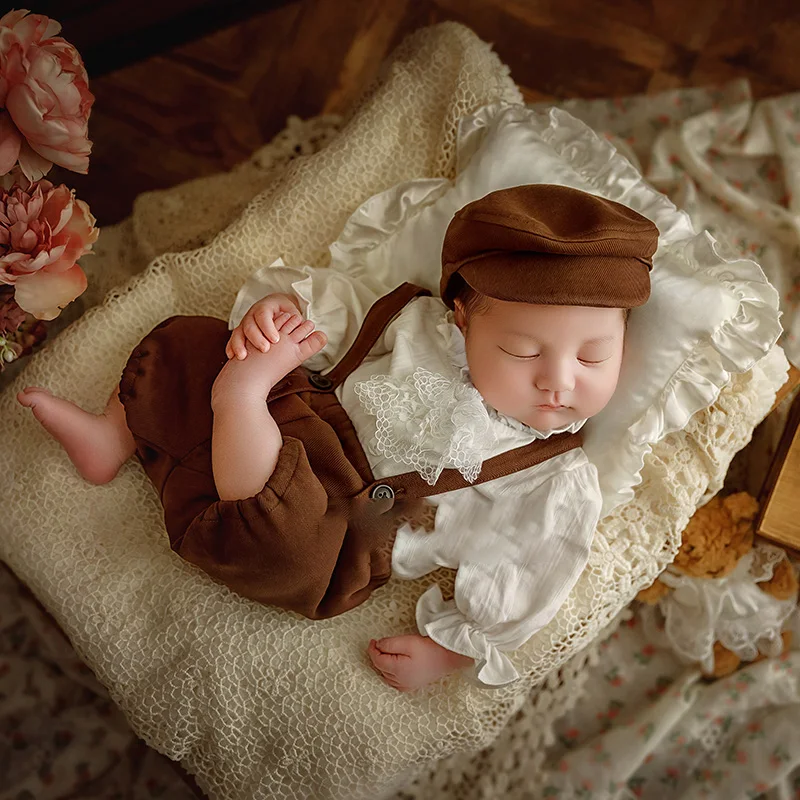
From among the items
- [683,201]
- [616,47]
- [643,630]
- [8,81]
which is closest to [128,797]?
[643,630]

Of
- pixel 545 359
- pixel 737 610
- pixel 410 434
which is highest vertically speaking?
pixel 545 359

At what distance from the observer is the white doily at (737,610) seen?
1.42 m

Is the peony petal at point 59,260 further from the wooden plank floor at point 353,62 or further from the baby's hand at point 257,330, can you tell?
the wooden plank floor at point 353,62

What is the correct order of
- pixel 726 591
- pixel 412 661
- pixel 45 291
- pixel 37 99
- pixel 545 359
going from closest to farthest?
pixel 37 99, pixel 45 291, pixel 545 359, pixel 412 661, pixel 726 591

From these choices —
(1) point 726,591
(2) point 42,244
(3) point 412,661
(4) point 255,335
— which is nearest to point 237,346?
(4) point 255,335

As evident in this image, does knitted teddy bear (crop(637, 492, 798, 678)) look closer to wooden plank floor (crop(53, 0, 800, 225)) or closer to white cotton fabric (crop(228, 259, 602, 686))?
white cotton fabric (crop(228, 259, 602, 686))

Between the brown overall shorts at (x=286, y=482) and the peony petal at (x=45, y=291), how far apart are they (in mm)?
256

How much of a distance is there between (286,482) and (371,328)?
0.28 meters

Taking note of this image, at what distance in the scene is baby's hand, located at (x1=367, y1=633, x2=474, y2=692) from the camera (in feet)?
3.81

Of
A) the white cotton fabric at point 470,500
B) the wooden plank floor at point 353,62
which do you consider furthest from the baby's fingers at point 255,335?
the wooden plank floor at point 353,62

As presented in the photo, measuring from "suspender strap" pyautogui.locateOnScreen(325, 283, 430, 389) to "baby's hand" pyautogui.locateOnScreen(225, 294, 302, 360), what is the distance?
0.11 m

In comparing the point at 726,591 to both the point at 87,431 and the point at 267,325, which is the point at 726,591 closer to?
the point at 267,325

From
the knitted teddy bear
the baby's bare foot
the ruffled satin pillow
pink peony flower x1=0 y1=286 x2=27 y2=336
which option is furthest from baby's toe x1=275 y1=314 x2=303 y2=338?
the knitted teddy bear

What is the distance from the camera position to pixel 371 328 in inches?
48.1
